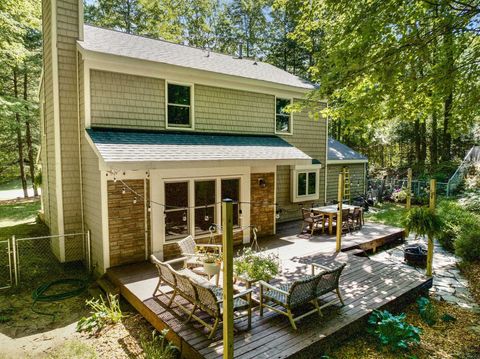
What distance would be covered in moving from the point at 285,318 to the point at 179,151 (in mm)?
4838

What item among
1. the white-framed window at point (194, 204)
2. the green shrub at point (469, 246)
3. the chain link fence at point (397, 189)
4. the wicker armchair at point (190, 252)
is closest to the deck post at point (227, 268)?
the wicker armchair at point (190, 252)

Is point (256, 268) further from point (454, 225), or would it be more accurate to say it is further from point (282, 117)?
point (282, 117)

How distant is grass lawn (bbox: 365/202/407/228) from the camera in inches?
513

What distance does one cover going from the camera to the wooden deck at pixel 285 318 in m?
4.41

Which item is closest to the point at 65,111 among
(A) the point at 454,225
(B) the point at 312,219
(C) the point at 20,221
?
(B) the point at 312,219

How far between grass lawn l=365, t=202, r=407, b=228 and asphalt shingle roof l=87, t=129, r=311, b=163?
5.56 metres

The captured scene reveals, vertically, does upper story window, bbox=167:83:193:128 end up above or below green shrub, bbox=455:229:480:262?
above

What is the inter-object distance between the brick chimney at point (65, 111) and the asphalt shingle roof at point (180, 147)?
131 centimetres

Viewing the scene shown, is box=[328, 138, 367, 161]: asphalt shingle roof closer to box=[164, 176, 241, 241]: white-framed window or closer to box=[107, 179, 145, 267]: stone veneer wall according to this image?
box=[164, 176, 241, 241]: white-framed window

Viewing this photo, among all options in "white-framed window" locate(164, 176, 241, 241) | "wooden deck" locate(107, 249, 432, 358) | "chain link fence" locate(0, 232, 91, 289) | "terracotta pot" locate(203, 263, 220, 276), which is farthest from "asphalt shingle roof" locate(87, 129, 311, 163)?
"wooden deck" locate(107, 249, 432, 358)

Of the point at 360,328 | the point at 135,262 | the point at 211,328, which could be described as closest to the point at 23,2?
the point at 135,262

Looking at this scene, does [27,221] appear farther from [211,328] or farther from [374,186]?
[374,186]

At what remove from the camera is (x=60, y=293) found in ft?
23.7

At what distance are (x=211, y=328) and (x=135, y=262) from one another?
3.95 meters
